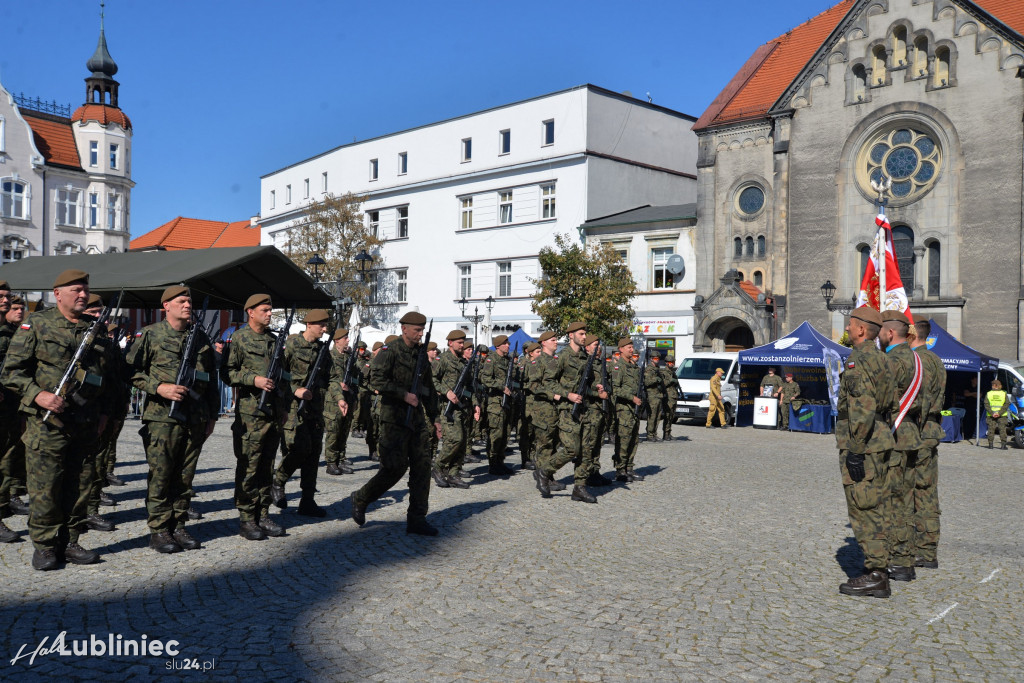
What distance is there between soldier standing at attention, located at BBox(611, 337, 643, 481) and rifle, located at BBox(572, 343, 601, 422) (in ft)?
5.60

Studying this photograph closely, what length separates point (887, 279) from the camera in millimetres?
21984

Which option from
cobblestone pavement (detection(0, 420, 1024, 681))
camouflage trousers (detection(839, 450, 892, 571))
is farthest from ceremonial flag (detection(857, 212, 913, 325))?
camouflage trousers (detection(839, 450, 892, 571))

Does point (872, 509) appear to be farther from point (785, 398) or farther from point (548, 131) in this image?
point (548, 131)

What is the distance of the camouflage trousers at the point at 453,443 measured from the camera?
1162cm

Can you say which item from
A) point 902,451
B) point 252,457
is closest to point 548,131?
point 252,457

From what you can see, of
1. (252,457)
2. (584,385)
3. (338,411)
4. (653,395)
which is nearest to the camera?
(252,457)

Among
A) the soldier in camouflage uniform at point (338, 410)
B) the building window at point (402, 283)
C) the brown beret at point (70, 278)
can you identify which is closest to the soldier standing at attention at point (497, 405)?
the soldier in camouflage uniform at point (338, 410)

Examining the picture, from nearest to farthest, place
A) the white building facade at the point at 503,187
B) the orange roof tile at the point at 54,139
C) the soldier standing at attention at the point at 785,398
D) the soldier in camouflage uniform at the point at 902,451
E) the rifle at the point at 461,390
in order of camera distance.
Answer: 1. the soldier in camouflage uniform at the point at 902,451
2. the rifle at the point at 461,390
3. the soldier standing at attention at the point at 785,398
4. the white building facade at the point at 503,187
5. the orange roof tile at the point at 54,139

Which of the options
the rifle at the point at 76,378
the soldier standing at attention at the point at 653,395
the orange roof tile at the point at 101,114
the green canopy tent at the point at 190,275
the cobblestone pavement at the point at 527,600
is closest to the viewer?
the cobblestone pavement at the point at 527,600

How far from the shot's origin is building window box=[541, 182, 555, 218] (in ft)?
139

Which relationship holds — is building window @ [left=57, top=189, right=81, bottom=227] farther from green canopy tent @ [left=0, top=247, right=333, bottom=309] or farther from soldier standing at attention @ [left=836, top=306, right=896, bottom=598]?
soldier standing at attention @ [left=836, top=306, right=896, bottom=598]

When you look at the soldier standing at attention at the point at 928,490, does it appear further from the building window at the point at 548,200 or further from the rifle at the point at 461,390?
the building window at the point at 548,200

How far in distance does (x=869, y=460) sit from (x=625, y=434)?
6.15 meters

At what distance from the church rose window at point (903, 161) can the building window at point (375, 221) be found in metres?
27.2
